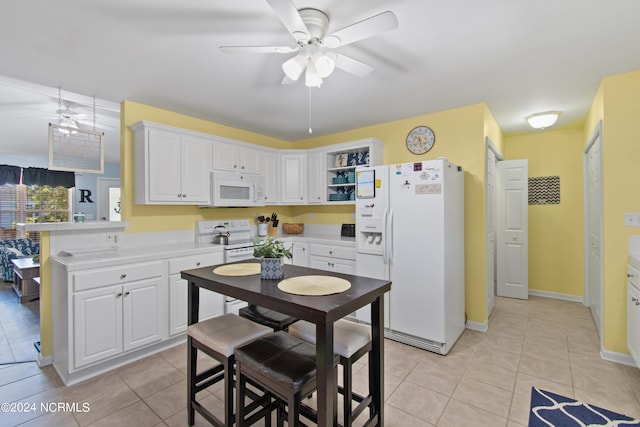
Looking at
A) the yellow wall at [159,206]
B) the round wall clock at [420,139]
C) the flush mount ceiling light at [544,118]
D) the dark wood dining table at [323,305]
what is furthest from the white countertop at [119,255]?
the flush mount ceiling light at [544,118]

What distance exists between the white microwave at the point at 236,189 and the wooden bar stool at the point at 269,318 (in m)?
1.77

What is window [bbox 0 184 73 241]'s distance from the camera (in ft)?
19.9

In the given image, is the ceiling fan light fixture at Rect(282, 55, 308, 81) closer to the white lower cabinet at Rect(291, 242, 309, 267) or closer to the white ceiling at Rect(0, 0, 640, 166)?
the white ceiling at Rect(0, 0, 640, 166)

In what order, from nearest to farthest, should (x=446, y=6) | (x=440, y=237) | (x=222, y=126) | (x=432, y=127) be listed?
(x=446, y=6) → (x=440, y=237) → (x=432, y=127) → (x=222, y=126)

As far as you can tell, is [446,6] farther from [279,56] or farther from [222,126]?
[222,126]

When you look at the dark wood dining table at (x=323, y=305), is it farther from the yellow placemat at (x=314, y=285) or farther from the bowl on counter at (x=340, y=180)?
the bowl on counter at (x=340, y=180)

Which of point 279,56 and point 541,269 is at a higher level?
point 279,56

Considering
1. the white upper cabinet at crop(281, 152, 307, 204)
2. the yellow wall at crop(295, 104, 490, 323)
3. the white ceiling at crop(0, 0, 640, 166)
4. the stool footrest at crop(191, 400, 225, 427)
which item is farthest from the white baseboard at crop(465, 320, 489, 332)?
the stool footrest at crop(191, 400, 225, 427)

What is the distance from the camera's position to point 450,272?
290 cm

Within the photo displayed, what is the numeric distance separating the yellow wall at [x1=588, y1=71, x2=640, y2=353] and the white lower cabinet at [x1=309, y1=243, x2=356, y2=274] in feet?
7.79

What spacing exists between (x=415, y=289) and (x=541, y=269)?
9.67 feet

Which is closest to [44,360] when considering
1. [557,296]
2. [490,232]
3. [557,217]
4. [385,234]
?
[385,234]

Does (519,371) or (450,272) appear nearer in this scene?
(519,371)

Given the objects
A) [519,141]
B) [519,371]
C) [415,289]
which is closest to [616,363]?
[519,371]
